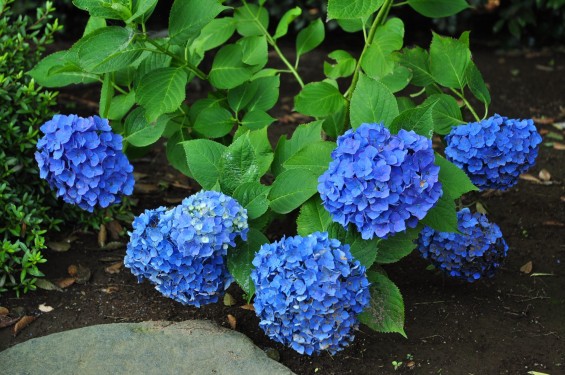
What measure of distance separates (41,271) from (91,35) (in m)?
1.01

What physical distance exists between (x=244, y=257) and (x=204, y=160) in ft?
1.26

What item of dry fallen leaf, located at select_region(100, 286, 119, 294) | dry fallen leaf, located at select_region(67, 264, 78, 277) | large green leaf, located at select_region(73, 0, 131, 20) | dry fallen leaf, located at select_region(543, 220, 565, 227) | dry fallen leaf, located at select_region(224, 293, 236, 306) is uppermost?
large green leaf, located at select_region(73, 0, 131, 20)

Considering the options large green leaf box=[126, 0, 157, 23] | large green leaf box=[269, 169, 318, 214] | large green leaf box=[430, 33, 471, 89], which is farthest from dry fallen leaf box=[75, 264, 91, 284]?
large green leaf box=[430, 33, 471, 89]

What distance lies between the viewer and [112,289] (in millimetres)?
3062

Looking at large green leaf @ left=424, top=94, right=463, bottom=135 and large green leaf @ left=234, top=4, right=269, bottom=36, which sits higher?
large green leaf @ left=234, top=4, right=269, bottom=36

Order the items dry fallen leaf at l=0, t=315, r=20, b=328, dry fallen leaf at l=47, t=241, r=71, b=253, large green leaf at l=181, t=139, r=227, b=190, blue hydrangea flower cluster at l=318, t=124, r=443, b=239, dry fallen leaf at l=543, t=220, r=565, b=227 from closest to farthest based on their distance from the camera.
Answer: blue hydrangea flower cluster at l=318, t=124, r=443, b=239, large green leaf at l=181, t=139, r=227, b=190, dry fallen leaf at l=0, t=315, r=20, b=328, dry fallen leaf at l=47, t=241, r=71, b=253, dry fallen leaf at l=543, t=220, r=565, b=227

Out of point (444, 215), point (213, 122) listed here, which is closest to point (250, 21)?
point (213, 122)

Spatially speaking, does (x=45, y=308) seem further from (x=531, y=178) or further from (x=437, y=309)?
(x=531, y=178)

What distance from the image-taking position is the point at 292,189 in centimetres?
260

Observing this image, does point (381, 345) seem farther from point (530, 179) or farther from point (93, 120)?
point (530, 179)

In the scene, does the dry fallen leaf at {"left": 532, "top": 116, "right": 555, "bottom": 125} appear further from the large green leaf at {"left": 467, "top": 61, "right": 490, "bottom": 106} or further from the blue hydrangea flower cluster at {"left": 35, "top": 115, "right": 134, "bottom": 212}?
the blue hydrangea flower cluster at {"left": 35, "top": 115, "right": 134, "bottom": 212}

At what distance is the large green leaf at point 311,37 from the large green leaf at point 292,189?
0.96 metres

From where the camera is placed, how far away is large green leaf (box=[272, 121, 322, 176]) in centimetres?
281

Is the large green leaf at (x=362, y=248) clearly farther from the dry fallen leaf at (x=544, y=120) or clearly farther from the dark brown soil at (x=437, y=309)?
the dry fallen leaf at (x=544, y=120)
